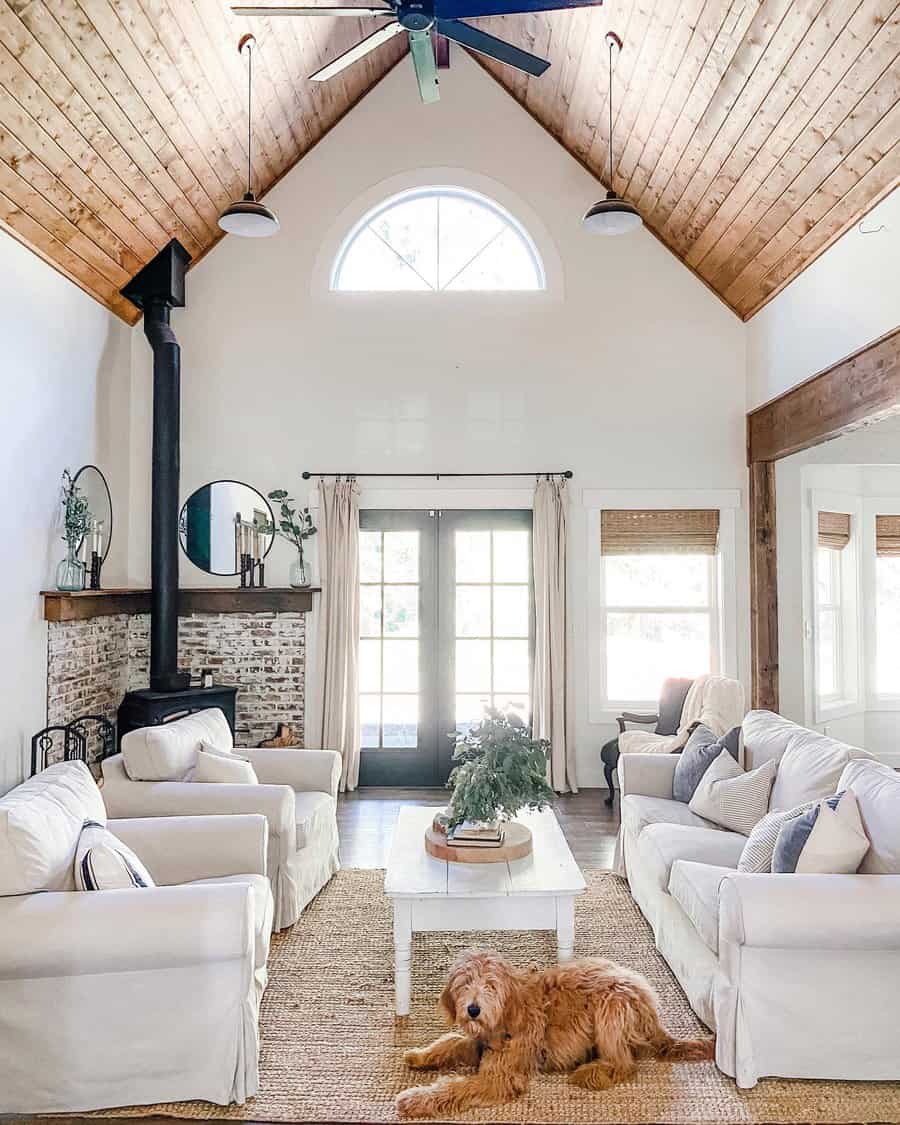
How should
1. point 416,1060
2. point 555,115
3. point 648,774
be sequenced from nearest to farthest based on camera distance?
point 416,1060 → point 648,774 → point 555,115

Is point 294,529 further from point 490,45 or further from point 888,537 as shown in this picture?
point 888,537

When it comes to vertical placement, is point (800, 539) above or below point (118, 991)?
above

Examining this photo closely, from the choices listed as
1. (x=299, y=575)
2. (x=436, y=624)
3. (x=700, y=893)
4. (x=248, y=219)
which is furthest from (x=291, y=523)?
(x=700, y=893)

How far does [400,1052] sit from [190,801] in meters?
1.39

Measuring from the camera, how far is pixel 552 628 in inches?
245

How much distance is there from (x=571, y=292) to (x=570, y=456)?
1.22 m

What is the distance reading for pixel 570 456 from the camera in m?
6.36

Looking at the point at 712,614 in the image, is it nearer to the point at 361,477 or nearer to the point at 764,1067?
the point at 361,477

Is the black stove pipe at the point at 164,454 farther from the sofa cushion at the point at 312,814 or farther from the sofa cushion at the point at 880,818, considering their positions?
the sofa cushion at the point at 880,818

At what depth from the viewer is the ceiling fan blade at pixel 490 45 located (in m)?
3.71

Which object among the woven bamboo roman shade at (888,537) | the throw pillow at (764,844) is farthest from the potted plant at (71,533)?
the woven bamboo roman shade at (888,537)

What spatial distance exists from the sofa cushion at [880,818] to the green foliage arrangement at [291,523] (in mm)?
4273

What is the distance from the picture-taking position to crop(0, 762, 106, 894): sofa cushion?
8.20 ft

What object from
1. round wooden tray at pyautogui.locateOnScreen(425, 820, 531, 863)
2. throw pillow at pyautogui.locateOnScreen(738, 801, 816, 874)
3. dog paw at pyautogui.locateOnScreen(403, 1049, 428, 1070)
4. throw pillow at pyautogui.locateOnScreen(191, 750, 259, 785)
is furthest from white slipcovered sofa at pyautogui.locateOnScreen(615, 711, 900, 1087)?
throw pillow at pyautogui.locateOnScreen(191, 750, 259, 785)
